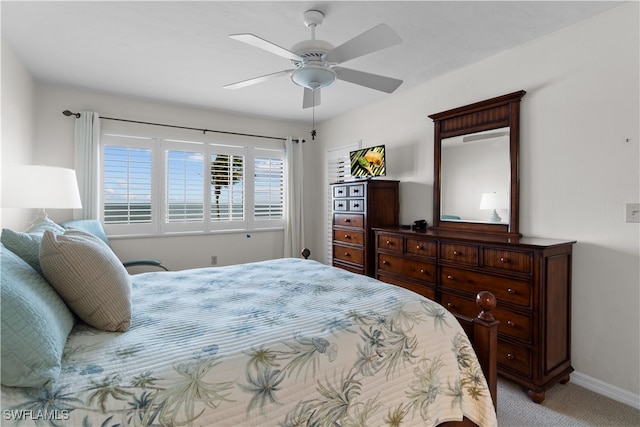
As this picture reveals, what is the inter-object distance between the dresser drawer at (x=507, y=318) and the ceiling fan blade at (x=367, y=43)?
1910 millimetres

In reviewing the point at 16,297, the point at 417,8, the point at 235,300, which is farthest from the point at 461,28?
the point at 16,297

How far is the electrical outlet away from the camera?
2.08m

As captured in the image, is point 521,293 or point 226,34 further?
point 226,34

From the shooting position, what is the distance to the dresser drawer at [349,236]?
371 centimetres

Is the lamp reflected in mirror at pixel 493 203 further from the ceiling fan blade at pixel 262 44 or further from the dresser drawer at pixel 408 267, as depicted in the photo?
the ceiling fan blade at pixel 262 44

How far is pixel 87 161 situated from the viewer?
364 centimetres

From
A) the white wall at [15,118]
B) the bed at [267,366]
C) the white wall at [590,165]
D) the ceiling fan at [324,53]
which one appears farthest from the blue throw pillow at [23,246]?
the white wall at [590,165]

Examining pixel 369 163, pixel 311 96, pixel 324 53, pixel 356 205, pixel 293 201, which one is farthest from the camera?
pixel 293 201

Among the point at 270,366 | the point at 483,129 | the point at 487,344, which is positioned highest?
the point at 483,129

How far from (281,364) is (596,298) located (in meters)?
2.35

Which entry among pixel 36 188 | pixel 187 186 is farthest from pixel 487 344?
pixel 187 186

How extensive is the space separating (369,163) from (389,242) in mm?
1072

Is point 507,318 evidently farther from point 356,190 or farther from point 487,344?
point 356,190

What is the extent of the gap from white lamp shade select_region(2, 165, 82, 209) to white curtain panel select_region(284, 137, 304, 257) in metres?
2.81
